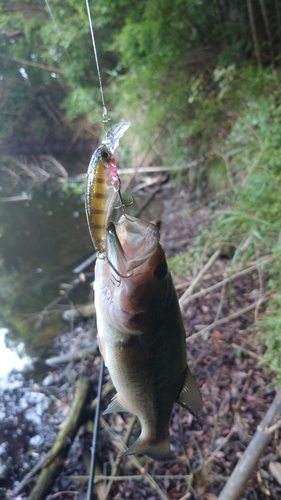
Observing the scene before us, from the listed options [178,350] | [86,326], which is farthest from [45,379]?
[178,350]

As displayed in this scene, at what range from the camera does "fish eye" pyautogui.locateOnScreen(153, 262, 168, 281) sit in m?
0.90

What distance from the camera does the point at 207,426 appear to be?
2.41 meters

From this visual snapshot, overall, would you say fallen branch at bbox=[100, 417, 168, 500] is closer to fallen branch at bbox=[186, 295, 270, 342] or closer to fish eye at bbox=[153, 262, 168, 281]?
fallen branch at bbox=[186, 295, 270, 342]

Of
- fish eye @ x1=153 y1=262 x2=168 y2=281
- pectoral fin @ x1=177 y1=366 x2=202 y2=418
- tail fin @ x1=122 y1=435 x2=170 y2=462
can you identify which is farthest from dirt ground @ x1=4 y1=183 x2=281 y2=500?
fish eye @ x1=153 y1=262 x2=168 y2=281

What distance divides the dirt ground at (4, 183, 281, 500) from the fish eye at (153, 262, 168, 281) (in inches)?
72.6

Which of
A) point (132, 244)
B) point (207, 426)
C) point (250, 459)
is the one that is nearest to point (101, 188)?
point (132, 244)

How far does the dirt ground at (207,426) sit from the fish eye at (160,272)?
6.05 ft

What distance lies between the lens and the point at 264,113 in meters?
3.51

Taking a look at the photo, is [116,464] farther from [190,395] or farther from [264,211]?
[264,211]

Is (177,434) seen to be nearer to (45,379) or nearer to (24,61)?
(45,379)

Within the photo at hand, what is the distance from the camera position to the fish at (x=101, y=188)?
0.75m

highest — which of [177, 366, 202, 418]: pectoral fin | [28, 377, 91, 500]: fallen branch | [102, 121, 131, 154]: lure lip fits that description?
[102, 121, 131, 154]: lure lip

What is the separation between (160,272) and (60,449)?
98.4 inches

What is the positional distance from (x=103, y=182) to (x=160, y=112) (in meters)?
5.98
